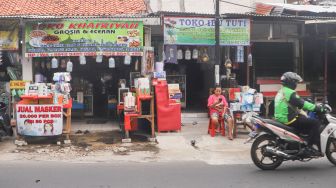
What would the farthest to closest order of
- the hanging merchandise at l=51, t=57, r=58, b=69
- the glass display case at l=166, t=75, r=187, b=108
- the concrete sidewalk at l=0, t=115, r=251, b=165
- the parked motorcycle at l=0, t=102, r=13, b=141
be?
the glass display case at l=166, t=75, r=187, b=108, the hanging merchandise at l=51, t=57, r=58, b=69, the parked motorcycle at l=0, t=102, r=13, b=141, the concrete sidewalk at l=0, t=115, r=251, b=165

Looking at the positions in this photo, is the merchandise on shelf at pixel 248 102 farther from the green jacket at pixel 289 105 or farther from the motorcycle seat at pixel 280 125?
the motorcycle seat at pixel 280 125

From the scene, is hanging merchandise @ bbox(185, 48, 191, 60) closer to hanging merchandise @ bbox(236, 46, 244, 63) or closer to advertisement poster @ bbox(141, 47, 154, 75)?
advertisement poster @ bbox(141, 47, 154, 75)

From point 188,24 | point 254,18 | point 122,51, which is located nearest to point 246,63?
point 254,18

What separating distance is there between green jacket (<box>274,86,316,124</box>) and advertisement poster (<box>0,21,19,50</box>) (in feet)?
24.1

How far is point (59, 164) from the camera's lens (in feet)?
27.4

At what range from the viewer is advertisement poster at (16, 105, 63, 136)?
33.9ft

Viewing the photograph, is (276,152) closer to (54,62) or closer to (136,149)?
(136,149)

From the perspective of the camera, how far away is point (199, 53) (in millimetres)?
13367

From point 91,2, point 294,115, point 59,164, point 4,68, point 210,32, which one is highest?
point 91,2

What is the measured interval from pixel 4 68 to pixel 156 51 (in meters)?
4.41

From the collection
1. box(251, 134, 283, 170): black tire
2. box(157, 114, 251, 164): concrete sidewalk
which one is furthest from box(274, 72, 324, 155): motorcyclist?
box(157, 114, 251, 164): concrete sidewalk

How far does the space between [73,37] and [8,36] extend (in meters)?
1.70

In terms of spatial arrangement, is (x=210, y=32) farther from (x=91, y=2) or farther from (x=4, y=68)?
(x=4, y=68)

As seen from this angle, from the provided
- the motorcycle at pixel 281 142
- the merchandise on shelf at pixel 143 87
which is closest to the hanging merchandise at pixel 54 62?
the merchandise on shelf at pixel 143 87
